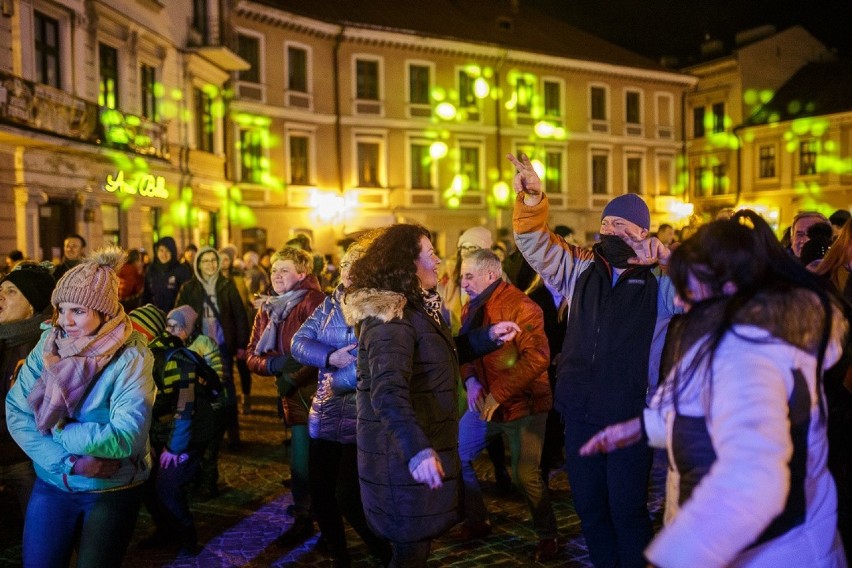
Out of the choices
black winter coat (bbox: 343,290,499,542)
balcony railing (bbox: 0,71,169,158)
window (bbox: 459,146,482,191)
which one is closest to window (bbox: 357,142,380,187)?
window (bbox: 459,146,482,191)

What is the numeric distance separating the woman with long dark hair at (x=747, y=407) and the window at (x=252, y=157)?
2597 centimetres

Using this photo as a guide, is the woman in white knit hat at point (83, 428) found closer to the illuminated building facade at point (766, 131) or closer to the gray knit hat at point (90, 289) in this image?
the gray knit hat at point (90, 289)

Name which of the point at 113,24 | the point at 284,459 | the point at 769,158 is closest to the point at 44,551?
the point at 284,459

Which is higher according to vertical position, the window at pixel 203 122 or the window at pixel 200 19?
the window at pixel 200 19

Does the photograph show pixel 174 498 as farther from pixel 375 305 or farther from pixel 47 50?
pixel 47 50

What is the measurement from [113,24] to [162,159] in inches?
127

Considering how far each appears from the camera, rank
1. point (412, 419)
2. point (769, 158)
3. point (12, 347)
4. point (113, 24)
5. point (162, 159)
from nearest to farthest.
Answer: point (412, 419) → point (12, 347) → point (113, 24) → point (162, 159) → point (769, 158)

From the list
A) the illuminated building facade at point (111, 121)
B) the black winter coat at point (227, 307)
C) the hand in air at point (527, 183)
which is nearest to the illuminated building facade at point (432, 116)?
the illuminated building facade at point (111, 121)

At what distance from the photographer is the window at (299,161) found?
28.8 m

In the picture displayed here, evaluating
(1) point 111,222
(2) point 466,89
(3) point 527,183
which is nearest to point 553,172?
(2) point 466,89

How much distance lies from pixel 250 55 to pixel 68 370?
25.4 metres

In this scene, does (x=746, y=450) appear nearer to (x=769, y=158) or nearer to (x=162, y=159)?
(x=162, y=159)

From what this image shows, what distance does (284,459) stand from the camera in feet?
25.1

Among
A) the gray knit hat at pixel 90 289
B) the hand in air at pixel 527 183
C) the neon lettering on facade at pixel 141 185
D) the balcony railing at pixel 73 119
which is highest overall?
the balcony railing at pixel 73 119
